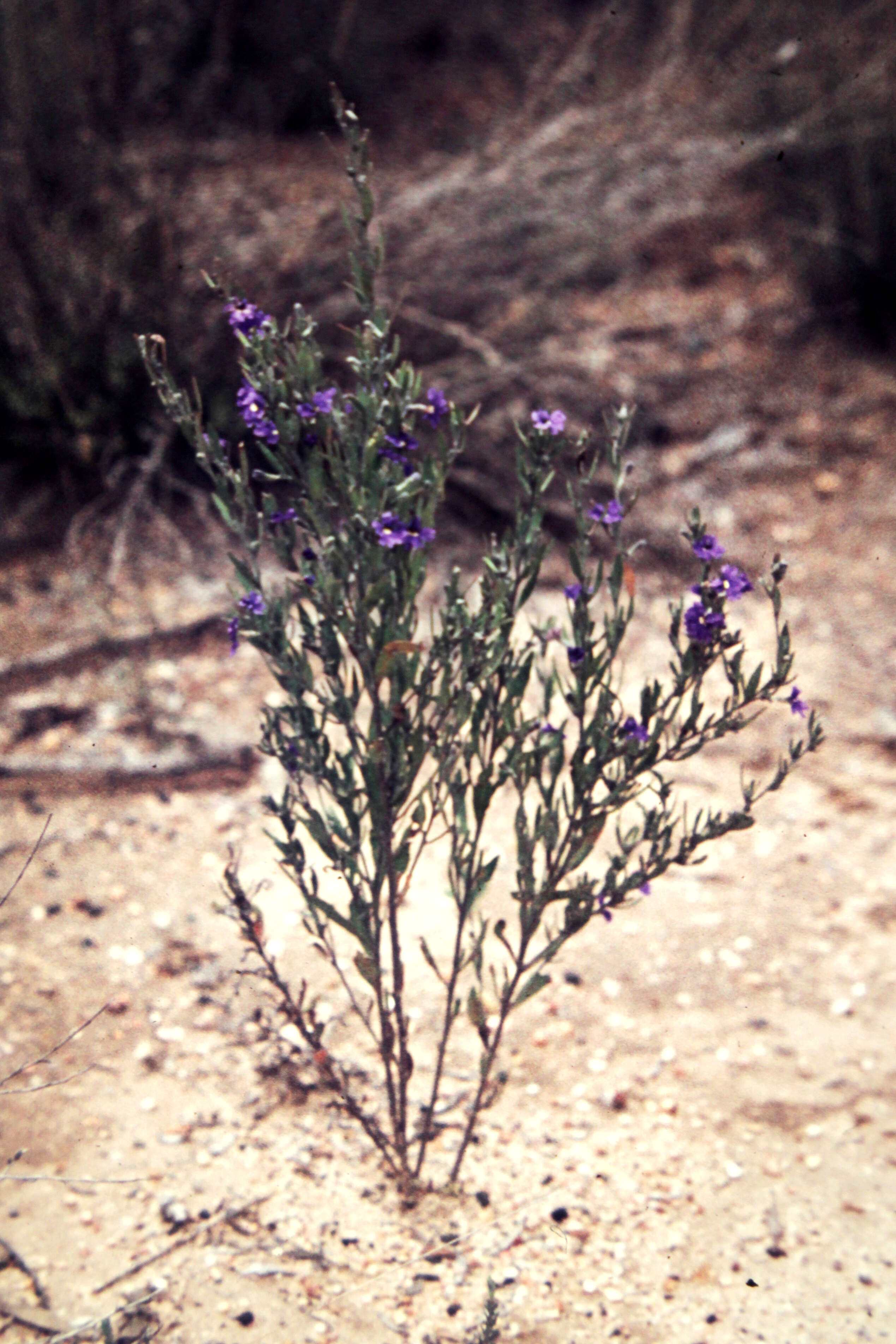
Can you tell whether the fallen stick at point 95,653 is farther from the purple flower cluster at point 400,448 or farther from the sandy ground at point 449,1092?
the purple flower cluster at point 400,448

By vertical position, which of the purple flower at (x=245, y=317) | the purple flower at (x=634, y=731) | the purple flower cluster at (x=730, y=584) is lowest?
the purple flower at (x=634, y=731)

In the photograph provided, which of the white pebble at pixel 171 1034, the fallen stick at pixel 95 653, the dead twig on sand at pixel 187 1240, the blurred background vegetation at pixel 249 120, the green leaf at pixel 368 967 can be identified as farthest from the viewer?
the blurred background vegetation at pixel 249 120

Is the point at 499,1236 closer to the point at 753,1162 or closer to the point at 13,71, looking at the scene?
the point at 753,1162

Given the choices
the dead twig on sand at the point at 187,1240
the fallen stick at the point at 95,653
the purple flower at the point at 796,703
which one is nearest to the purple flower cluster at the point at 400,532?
the purple flower at the point at 796,703

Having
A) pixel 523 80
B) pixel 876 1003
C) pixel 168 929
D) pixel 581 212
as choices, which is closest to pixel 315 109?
pixel 523 80

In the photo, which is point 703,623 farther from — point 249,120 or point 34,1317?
point 249,120

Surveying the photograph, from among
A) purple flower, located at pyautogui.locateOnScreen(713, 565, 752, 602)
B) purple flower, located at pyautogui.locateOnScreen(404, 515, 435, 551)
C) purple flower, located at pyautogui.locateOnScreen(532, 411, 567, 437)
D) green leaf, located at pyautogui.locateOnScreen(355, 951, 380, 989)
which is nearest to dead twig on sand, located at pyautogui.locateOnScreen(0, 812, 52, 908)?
green leaf, located at pyautogui.locateOnScreen(355, 951, 380, 989)

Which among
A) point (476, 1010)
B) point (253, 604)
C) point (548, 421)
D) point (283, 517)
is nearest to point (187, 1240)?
point (476, 1010)

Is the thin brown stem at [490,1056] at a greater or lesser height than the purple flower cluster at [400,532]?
lesser
